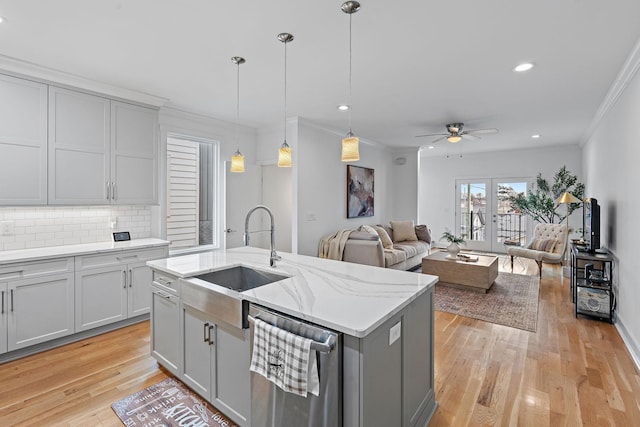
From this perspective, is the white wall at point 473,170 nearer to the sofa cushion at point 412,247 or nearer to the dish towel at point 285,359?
the sofa cushion at point 412,247

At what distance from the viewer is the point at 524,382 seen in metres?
2.46

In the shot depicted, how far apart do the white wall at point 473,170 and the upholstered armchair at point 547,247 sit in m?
1.44

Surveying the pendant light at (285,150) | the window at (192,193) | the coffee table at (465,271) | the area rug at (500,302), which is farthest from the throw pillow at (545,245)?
the window at (192,193)

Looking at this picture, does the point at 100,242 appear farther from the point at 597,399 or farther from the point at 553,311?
the point at 553,311

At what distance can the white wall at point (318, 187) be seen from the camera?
480 centimetres

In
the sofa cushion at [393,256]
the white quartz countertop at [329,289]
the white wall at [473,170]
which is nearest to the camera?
the white quartz countertop at [329,289]

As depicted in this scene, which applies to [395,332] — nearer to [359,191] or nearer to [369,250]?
[369,250]

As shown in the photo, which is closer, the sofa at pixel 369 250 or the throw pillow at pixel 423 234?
the sofa at pixel 369 250

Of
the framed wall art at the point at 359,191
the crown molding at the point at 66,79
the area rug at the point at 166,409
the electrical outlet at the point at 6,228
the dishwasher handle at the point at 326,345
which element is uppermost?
the crown molding at the point at 66,79

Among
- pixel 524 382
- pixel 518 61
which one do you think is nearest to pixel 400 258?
pixel 524 382

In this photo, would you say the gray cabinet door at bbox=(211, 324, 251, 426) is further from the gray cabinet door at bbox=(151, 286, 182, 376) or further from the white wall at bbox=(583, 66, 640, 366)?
the white wall at bbox=(583, 66, 640, 366)

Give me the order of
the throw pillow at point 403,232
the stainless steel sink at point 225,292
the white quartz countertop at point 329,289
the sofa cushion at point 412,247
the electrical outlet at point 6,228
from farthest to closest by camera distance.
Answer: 1. the throw pillow at point 403,232
2. the sofa cushion at point 412,247
3. the electrical outlet at point 6,228
4. the stainless steel sink at point 225,292
5. the white quartz countertop at point 329,289

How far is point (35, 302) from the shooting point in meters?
2.85

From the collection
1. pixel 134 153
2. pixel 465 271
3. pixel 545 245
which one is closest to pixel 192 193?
pixel 134 153
